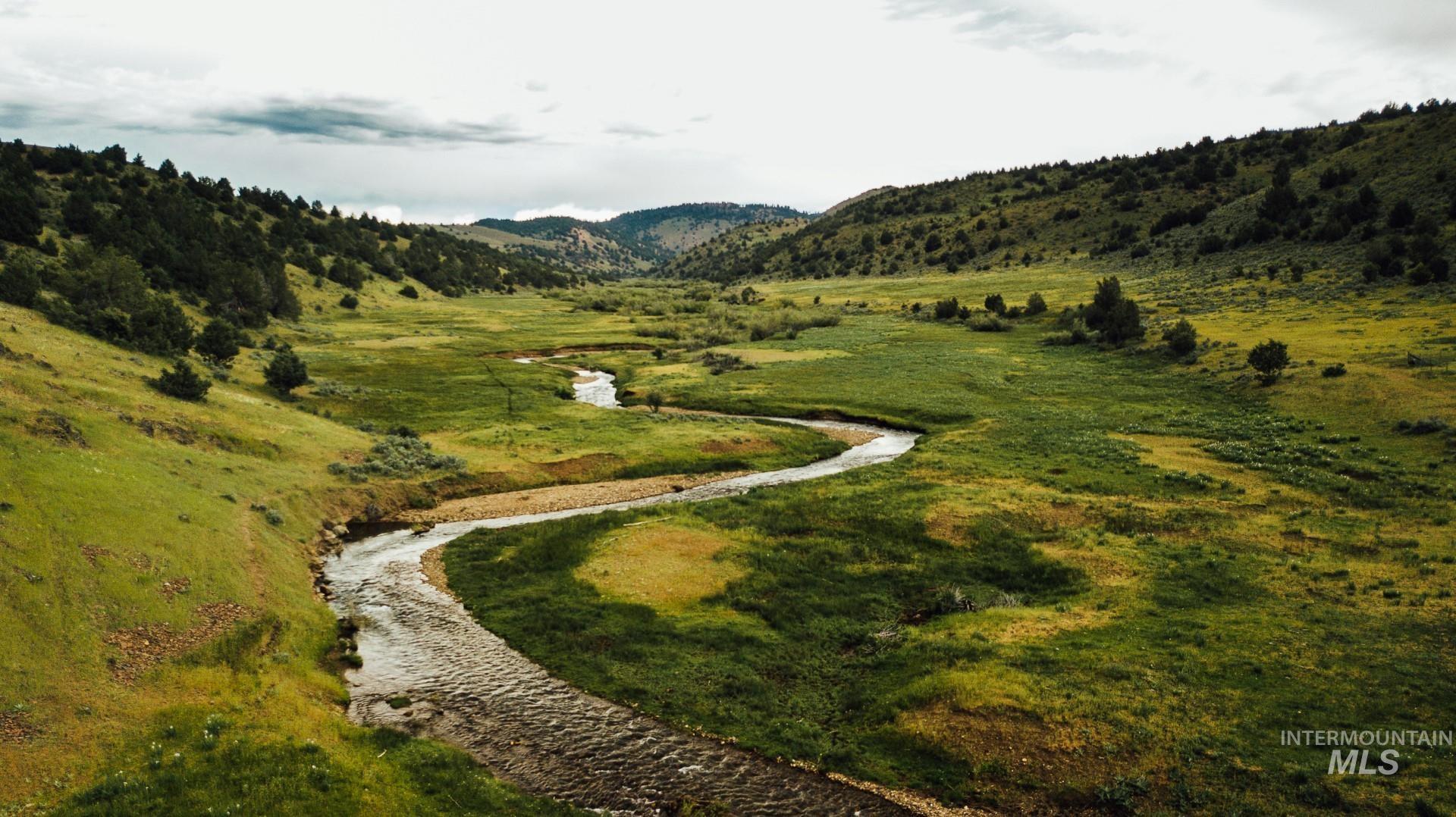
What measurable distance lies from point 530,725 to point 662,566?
1156cm

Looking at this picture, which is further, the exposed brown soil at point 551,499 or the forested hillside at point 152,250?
the forested hillside at point 152,250

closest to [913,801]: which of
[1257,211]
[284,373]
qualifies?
[284,373]

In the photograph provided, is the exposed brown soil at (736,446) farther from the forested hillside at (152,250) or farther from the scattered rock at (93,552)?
the forested hillside at (152,250)

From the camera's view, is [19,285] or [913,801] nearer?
[913,801]

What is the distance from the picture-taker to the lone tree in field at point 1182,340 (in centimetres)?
7212

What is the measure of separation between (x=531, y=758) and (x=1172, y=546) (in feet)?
92.9

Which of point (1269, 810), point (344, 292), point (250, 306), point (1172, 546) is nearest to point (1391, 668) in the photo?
point (1269, 810)

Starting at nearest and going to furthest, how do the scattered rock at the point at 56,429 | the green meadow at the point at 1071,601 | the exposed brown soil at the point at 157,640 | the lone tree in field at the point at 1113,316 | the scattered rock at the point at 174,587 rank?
the green meadow at the point at 1071,601 → the exposed brown soil at the point at 157,640 → the scattered rock at the point at 174,587 → the scattered rock at the point at 56,429 → the lone tree in field at the point at 1113,316

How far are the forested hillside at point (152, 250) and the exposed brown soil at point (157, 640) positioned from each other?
41.8 metres

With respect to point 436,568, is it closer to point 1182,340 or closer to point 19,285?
point 19,285

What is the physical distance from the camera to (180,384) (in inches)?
1818

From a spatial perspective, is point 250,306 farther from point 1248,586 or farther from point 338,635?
point 1248,586

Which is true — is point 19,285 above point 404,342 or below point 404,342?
above

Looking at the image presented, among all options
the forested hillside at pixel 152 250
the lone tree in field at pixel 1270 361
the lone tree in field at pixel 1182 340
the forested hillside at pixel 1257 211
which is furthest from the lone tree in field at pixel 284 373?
the forested hillside at pixel 1257 211
